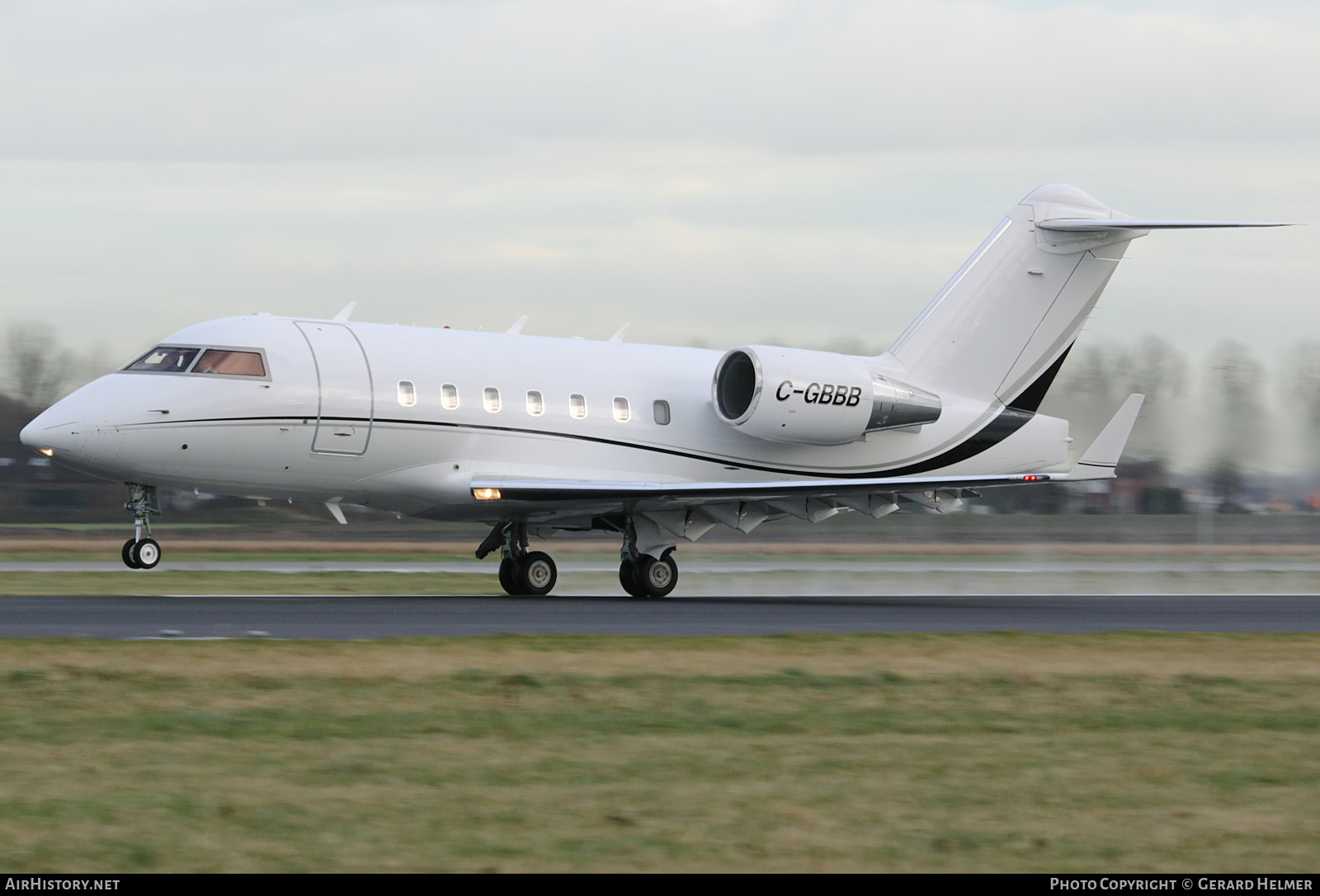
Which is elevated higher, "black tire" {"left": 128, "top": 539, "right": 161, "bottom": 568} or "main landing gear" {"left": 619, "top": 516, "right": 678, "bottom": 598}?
"black tire" {"left": 128, "top": 539, "right": 161, "bottom": 568}

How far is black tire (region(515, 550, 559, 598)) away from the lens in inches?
916

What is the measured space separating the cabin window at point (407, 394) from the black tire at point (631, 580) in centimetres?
440

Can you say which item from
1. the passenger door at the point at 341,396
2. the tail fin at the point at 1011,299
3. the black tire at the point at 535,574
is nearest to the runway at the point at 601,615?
the black tire at the point at 535,574

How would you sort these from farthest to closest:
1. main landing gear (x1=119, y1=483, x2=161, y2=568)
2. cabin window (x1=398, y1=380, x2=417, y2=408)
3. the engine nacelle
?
the engine nacelle → cabin window (x1=398, y1=380, x2=417, y2=408) → main landing gear (x1=119, y1=483, x2=161, y2=568)

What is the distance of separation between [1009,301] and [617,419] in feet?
25.4

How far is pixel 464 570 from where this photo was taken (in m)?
30.6

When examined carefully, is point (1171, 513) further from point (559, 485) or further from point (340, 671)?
point (340, 671)

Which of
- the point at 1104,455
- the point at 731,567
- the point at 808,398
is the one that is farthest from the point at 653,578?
the point at 731,567

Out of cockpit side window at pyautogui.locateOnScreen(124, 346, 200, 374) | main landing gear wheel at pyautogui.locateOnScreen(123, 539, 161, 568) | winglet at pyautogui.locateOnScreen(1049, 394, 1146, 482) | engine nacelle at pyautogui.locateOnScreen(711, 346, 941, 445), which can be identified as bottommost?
main landing gear wheel at pyautogui.locateOnScreen(123, 539, 161, 568)

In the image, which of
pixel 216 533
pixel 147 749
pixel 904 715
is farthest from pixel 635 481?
pixel 216 533

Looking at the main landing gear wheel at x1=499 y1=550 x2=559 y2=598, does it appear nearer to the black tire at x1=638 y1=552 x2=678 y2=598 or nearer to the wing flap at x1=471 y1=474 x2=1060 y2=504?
the black tire at x1=638 y1=552 x2=678 y2=598

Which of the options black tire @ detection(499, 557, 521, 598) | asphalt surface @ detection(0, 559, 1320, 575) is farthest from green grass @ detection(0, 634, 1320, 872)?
asphalt surface @ detection(0, 559, 1320, 575)

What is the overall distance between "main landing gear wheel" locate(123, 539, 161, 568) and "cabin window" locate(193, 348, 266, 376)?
2.55 metres

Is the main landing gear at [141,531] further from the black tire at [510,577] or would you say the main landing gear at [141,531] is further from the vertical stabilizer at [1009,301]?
the vertical stabilizer at [1009,301]
